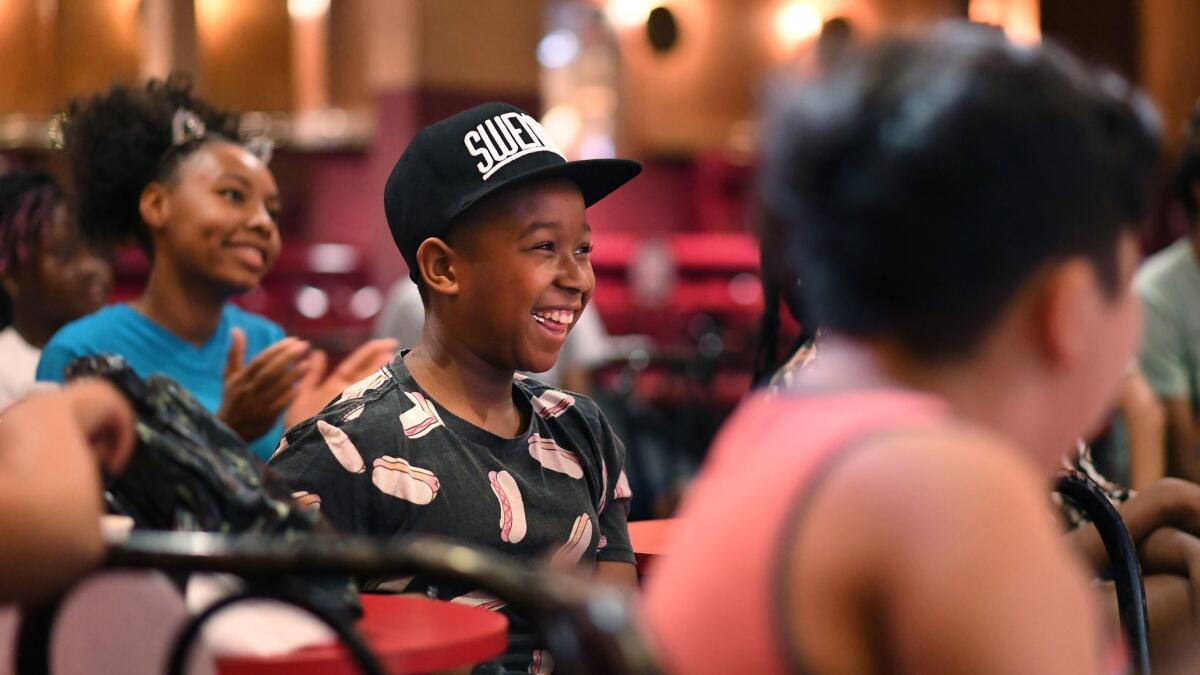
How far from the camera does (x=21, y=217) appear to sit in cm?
349

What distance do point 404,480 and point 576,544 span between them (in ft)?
0.91

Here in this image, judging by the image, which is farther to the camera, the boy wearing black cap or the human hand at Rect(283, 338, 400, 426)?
the human hand at Rect(283, 338, 400, 426)

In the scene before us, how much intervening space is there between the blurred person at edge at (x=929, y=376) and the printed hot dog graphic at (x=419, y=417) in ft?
3.34

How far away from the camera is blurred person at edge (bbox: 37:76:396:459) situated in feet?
9.46

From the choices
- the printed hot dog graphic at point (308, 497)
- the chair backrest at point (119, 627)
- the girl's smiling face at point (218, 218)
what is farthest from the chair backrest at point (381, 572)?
the girl's smiling face at point (218, 218)

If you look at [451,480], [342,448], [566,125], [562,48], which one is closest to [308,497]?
[342,448]

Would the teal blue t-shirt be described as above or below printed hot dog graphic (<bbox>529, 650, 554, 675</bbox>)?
above

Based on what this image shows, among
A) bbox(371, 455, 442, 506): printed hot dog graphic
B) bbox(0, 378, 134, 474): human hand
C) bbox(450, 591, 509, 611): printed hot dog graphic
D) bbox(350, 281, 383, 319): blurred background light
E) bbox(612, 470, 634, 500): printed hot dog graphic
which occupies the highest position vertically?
bbox(0, 378, 134, 474): human hand

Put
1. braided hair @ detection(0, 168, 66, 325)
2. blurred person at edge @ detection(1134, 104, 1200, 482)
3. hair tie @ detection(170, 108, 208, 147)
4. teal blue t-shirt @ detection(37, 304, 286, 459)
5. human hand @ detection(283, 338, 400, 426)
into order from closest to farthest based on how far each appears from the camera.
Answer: human hand @ detection(283, 338, 400, 426) → teal blue t-shirt @ detection(37, 304, 286, 459) → hair tie @ detection(170, 108, 208, 147) → braided hair @ detection(0, 168, 66, 325) → blurred person at edge @ detection(1134, 104, 1200, 482)

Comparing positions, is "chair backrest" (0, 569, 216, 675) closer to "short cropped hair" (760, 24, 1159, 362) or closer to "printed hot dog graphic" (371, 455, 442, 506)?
"printed hot dog graphic" (371, 455, 442, 506)

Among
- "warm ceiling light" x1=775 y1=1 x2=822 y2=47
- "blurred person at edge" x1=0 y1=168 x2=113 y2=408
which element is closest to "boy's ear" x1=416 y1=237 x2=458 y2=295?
"blurred person at edge" x1=0 y1=168 x2=113 y2=408

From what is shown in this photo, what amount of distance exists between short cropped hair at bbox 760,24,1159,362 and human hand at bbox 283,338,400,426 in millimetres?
1939

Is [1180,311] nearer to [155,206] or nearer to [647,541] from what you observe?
[647,541]

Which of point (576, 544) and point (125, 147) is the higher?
point (125, 147)
